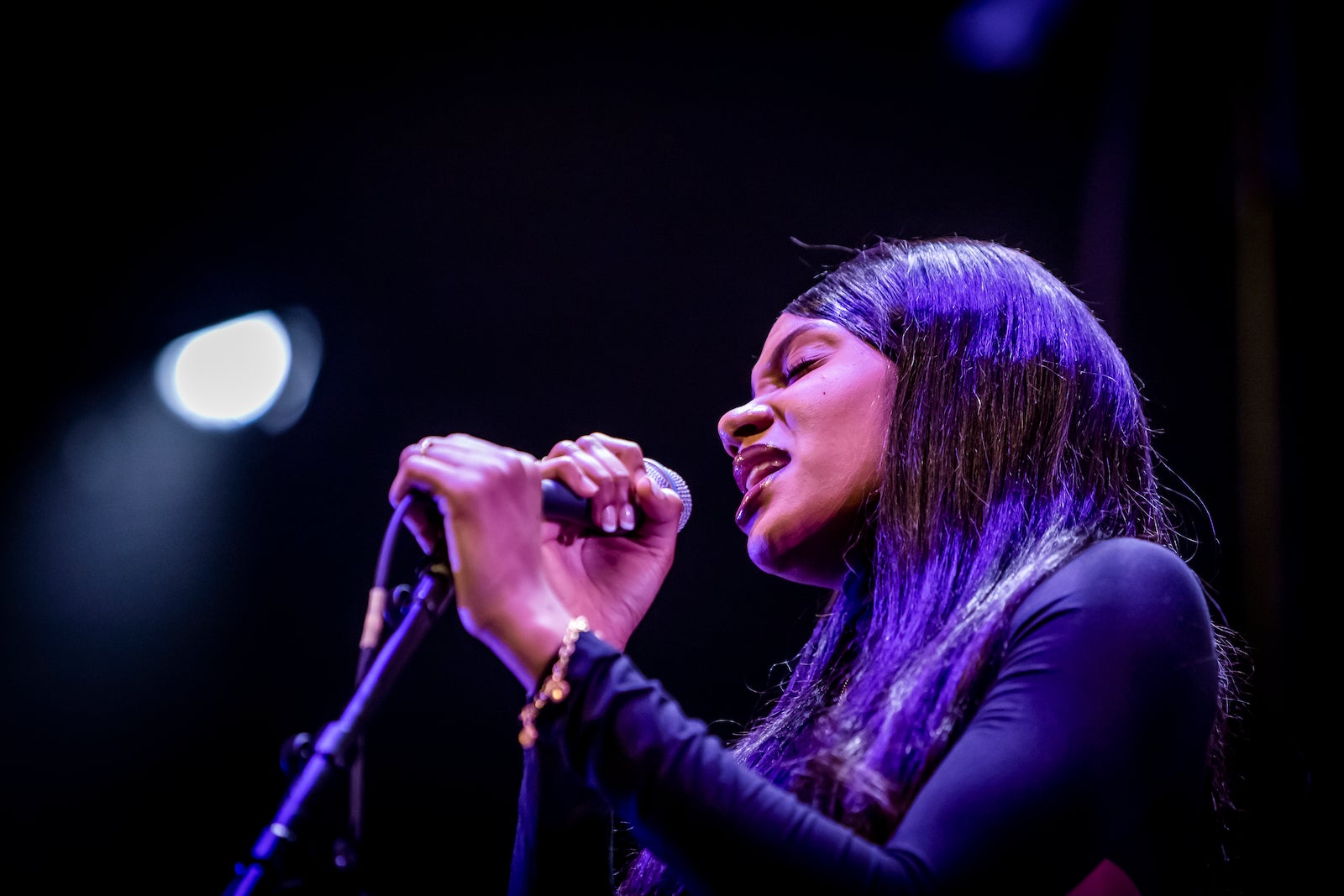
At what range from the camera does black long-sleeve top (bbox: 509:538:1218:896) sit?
916 mm

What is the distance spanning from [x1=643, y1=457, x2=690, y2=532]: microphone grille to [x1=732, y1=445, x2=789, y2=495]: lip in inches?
4.5

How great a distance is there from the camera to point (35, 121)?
2742 millimetres

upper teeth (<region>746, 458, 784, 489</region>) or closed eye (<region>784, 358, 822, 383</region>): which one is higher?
closed eye (<region>784, 358, 822, 383</region>)

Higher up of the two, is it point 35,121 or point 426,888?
point 35,121

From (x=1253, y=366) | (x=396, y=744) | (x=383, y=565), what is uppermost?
(x=1253, y=366)

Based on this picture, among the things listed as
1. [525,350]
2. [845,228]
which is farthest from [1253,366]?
[525,350]

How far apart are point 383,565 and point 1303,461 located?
6.98 feet

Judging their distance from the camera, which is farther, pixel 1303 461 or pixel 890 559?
pixel 1303 461

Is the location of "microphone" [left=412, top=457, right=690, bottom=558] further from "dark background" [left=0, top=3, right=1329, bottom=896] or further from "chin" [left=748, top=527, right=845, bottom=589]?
"dark background" [left=0, top=3, right=1329, bottom=896]

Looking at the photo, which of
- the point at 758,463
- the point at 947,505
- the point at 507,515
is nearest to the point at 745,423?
the point at 758,463

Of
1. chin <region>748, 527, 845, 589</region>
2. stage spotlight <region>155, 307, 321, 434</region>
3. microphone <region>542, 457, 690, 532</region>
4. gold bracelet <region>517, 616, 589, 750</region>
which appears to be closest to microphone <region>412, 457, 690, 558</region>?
microphone <region>542, 457, 690, 532</region>

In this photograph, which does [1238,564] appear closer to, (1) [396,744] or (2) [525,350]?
(2) [525,350]

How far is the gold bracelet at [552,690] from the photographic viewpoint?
1.00 m

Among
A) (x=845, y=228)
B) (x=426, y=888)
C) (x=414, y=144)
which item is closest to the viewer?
(x=426, y=888)
